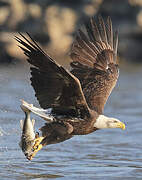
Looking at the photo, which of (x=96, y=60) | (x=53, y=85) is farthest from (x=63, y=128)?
(x=96, y=60)

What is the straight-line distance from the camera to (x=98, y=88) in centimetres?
780

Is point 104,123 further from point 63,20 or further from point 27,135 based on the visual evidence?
point 63,20

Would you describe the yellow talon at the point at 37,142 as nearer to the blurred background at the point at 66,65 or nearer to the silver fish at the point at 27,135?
the silver fish at the point at 27,135

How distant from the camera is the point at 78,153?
852cm

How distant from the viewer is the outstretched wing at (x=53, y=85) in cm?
629

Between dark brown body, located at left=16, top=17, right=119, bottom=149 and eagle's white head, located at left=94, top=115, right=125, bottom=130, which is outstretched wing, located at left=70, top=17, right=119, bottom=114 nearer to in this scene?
dark brown body, located at left=16, top=17, right=119, bottom=149

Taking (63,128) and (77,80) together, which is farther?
(63,128)

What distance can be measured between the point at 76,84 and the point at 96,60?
1.93 meters

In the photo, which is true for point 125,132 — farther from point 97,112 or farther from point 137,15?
point 137,15

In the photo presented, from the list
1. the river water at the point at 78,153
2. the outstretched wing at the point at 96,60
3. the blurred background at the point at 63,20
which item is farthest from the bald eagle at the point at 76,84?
the blurred background at the point at 63,20

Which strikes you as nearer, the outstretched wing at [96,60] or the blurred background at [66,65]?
the blurred background at [66,65]

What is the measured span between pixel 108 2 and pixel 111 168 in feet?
48.7

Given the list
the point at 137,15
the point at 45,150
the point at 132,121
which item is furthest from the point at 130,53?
the point at 45,150

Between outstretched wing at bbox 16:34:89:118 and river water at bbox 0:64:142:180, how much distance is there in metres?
0.88
